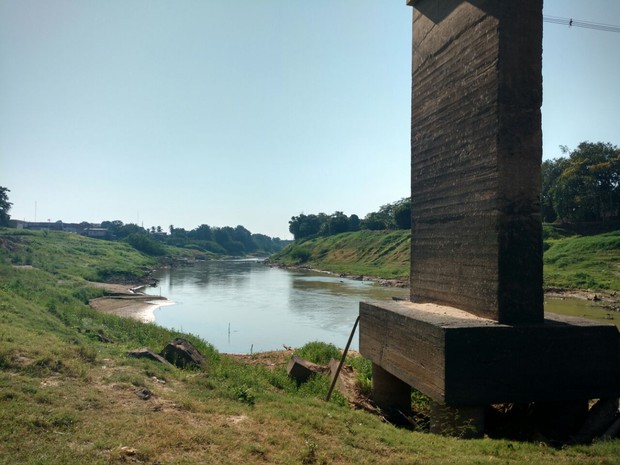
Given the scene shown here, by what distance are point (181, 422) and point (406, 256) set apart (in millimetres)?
58353

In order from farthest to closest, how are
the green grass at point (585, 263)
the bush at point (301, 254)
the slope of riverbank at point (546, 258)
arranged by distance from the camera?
the bush at point (301, 254) → the slope of riverbank at point (546, 258) → the green grass at point (585, 263)

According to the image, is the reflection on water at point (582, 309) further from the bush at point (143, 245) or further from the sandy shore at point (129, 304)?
the bush at point (143, 245)

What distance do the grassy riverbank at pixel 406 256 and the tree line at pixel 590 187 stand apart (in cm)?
294

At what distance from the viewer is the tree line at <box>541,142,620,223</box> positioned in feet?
158

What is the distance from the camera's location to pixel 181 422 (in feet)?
18.7

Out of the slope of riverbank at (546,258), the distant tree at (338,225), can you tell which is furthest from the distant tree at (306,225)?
the slope of riverbank at (546,258)

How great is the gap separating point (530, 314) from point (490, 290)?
555mm

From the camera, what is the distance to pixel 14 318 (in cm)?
1108

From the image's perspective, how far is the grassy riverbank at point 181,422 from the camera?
4.65m

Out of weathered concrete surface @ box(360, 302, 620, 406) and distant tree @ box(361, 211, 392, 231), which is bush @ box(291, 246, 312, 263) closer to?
distant tree @ box(361, 211, 392, 231)

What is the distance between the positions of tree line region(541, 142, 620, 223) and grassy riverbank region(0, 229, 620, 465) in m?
50.1

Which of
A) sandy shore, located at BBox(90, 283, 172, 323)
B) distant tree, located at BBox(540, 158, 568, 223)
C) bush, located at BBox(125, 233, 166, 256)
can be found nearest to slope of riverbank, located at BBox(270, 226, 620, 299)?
distant tree, located at BBox(540, 158, 568, 223)

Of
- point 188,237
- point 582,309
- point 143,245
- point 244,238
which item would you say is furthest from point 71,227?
point 582,309

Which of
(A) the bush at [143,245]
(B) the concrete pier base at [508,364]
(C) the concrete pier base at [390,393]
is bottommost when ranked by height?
(C) the concrete pier base at [390,393]
